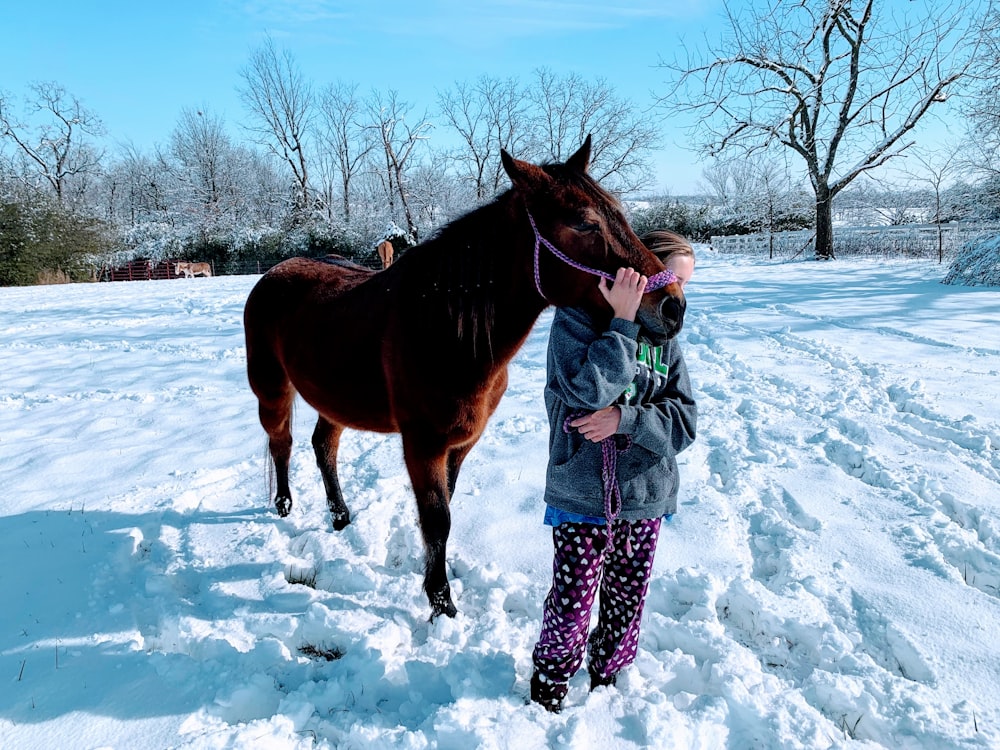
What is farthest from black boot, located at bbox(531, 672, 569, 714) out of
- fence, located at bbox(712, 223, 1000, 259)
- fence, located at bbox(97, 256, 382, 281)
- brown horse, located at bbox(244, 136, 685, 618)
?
fence, located at bbox(97, 256, 382, 281)

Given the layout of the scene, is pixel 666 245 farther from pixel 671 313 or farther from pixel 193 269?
pixel 193 269

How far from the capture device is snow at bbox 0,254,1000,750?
1.72 m

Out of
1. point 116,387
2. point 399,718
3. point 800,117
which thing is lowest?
point 399,718

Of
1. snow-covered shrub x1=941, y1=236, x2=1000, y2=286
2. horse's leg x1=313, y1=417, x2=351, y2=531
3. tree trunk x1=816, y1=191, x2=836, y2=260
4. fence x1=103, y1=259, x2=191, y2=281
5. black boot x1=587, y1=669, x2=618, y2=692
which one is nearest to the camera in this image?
black boot x1=587, y1=669, x2=618, y2=692

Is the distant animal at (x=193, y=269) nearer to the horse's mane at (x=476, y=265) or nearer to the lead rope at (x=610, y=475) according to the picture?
the horse's mane at (x=476, y=265)

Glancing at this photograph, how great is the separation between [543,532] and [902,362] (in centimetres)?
487

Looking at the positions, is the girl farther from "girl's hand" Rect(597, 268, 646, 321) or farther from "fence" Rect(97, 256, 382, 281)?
"fence" Rect(97, 256, 382, 281)

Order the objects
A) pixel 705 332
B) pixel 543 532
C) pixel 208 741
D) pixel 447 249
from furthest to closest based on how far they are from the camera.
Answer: pixel 705 332 → pixel 543 532 → pixel 447 249 → pixel 208 741

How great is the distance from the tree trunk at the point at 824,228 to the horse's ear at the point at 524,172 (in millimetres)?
20633

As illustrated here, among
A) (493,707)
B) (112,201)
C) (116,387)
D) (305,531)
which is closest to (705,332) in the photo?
(305,531)

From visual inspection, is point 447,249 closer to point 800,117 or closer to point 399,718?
point 399,718

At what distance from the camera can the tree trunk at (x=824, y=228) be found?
18891 mm

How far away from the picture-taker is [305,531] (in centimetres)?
306

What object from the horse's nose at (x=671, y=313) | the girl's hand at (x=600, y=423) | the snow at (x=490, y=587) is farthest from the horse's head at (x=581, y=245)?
the snow at (x=490, y=587)
